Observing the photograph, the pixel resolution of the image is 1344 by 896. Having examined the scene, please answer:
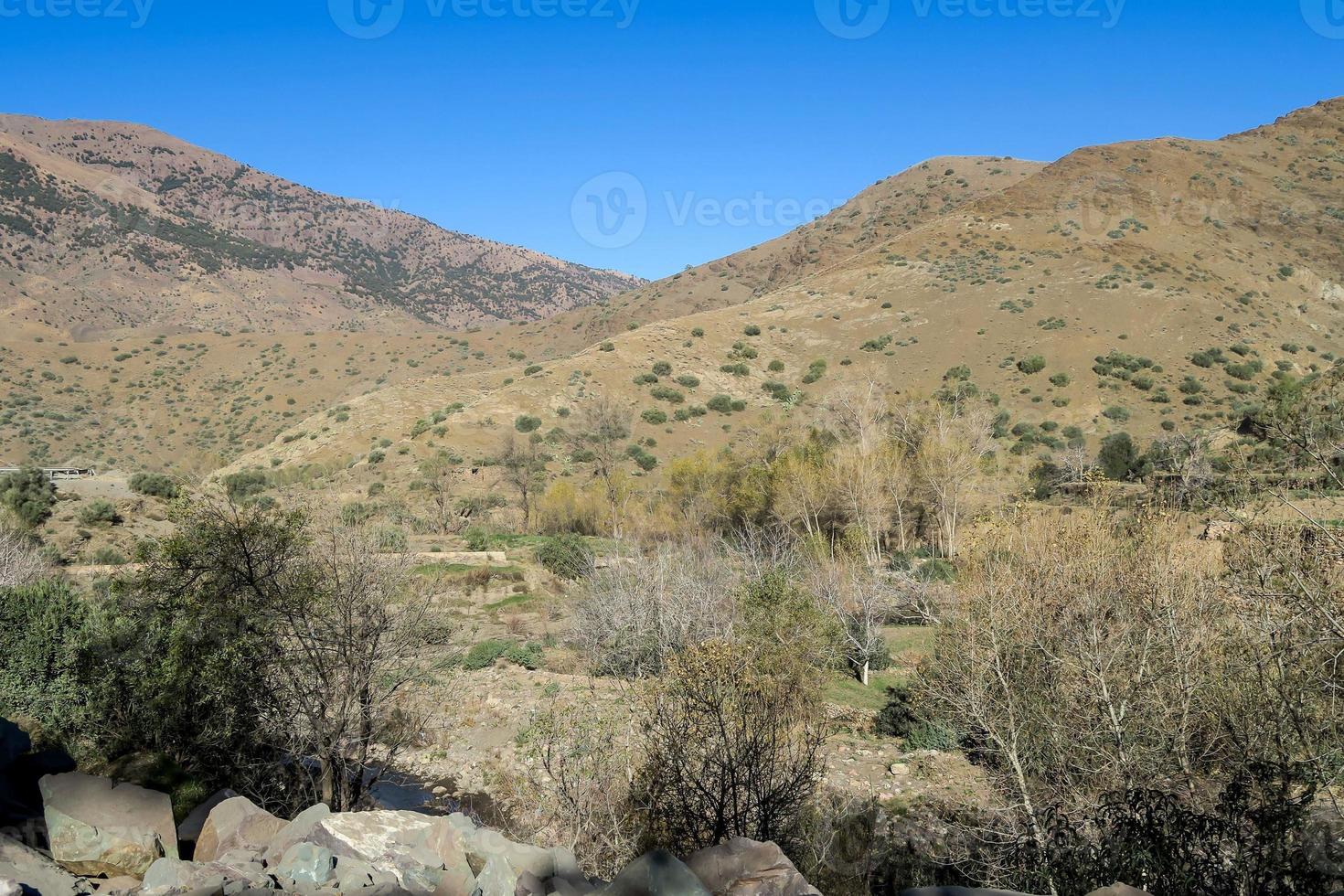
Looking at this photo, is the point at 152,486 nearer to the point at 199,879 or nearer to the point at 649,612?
the point at 649,612

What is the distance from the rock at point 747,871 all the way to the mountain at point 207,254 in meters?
102

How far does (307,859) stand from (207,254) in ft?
398

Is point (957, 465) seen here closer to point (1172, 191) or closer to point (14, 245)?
point (1172, 191)

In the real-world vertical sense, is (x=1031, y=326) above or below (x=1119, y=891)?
above

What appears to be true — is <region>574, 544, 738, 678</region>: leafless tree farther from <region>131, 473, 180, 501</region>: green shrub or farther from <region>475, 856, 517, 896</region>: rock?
<region>131, 473, 180, 501</region>: green shrub

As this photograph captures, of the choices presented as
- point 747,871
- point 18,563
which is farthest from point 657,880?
point 18,563

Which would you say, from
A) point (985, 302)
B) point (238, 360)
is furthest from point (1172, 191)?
point (238, 360)

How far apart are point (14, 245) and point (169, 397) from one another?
39.2 metres

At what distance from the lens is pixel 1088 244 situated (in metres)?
75.4

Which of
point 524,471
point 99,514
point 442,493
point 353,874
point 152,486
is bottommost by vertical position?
point 353,874

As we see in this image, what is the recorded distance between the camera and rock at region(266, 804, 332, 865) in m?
5.69

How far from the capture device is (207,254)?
10469cm

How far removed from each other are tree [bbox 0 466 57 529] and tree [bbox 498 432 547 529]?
21.8m

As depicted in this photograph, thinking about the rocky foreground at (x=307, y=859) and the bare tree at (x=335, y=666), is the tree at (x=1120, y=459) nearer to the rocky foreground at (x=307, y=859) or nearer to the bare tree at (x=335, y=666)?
the bare tree at (x=335, y=666)
